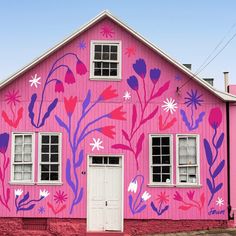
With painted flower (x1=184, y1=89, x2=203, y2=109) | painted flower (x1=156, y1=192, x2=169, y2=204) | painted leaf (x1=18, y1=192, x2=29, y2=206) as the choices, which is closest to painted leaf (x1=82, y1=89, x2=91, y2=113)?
painted flower (x1=184, y1=89, x2=203, y2=109)

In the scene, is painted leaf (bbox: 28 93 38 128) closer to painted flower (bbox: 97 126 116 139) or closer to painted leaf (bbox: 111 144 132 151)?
painted flower (bbox: 97 126 116 139)

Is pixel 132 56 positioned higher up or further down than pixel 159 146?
higher up

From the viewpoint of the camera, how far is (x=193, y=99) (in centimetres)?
1934

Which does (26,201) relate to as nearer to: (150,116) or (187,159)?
(150,116)

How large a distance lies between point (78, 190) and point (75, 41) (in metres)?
5.55

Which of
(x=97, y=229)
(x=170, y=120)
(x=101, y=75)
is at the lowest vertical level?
(x=97, y=229)

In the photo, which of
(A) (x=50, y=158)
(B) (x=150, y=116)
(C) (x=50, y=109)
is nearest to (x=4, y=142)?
(A) (x=50, y=158)

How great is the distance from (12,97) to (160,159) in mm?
5978

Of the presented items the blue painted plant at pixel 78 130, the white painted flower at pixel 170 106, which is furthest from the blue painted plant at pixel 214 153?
the blue painted plant at pixel 78 130

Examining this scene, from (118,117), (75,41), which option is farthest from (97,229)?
(75,41)

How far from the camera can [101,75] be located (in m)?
19.4

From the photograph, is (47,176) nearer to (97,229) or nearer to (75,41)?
(97,229)

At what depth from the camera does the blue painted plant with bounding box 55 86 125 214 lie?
19.0 m

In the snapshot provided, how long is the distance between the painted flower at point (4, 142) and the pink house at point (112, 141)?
0.05 meters
